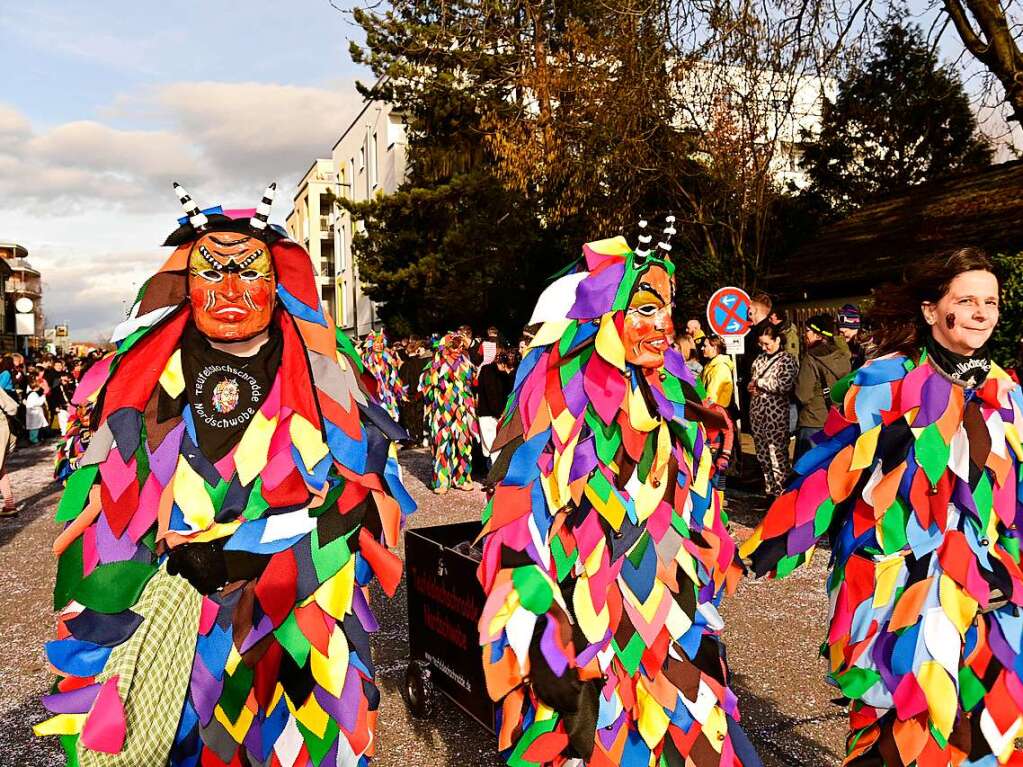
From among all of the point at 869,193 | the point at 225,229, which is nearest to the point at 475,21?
the point at 225,229

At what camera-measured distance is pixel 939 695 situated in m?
2.58

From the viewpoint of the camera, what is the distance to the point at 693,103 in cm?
1414

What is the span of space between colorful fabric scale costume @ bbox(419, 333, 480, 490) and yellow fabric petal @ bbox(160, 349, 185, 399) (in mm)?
7705

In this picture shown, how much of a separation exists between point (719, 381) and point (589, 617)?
5.35m

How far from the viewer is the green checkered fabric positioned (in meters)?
2.36

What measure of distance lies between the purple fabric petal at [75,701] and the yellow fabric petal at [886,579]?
225 centimetres

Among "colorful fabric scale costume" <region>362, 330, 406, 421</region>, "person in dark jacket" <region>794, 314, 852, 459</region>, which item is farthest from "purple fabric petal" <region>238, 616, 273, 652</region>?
"colorful fabric scale costume" <region>362, 330, 406, 421</region>

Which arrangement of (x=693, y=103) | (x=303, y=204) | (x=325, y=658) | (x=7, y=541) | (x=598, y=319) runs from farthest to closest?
(x=303, y=204) → (x=693, y=103) → (x=7, y=541) → (x=598, y=319) → (x=325, y=658)

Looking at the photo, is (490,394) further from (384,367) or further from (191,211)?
(191,211)

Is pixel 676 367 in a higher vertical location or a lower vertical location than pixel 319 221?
lower

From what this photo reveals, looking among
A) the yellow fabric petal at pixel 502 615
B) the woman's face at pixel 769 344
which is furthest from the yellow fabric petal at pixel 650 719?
the woman's face at pixel 769 344

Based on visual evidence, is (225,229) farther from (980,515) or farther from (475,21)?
(475,21)

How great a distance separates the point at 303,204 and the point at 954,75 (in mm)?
44048

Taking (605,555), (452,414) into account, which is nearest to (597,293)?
(605,555)
